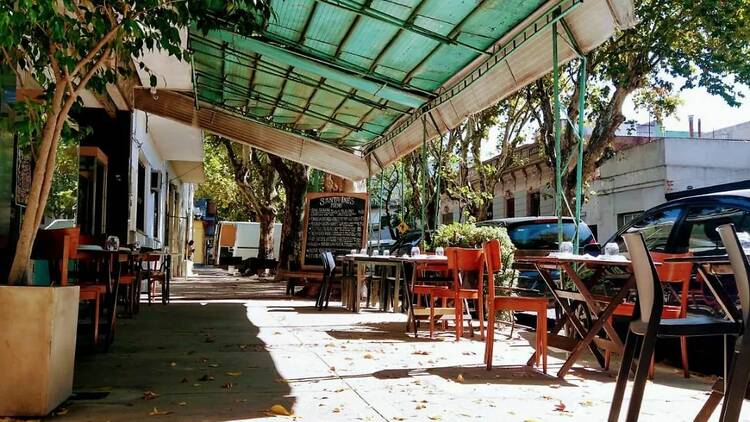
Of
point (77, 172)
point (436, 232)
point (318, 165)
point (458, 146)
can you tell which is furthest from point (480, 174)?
point (77, 172)

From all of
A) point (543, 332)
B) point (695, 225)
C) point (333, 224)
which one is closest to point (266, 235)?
point (333, 224)

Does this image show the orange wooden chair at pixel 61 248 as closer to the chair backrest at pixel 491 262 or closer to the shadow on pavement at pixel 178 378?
the shadow on pavement at pixel 178 378

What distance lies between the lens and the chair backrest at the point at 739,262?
8.98ft

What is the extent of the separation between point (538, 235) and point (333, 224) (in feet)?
15.9

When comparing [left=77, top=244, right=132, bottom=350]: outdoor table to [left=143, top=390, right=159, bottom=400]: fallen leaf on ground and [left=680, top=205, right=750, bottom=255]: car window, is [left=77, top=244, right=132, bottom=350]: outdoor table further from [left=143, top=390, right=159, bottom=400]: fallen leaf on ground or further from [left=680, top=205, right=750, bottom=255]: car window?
[left=680, top=205, right=750, bottom=255]: car window

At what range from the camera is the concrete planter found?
3877 mm

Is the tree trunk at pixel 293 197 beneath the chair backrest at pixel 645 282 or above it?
above

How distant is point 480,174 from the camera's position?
20266 millimetres

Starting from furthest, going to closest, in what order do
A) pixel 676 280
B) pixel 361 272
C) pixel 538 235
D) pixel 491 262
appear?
pixel 538 235 → pixel 361 272 → pixel 491 262 → pixel 676 280

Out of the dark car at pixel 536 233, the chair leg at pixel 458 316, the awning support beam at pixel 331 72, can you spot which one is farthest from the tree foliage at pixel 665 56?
the chair leg at pixel 458 316

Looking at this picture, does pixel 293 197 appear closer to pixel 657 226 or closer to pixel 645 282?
pixel 657 226

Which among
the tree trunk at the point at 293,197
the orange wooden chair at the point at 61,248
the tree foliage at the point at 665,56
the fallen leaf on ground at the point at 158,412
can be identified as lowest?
the fallen leaf on ground at the point at 158,412

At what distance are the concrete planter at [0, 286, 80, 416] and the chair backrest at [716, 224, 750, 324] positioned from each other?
11.5 ft

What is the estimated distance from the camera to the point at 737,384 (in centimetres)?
258
